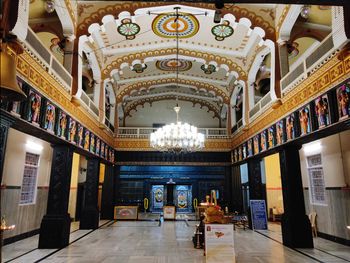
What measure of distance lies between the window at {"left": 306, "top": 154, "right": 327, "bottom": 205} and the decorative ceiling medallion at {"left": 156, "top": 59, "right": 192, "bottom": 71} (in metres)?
5.93

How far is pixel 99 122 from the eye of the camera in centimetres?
985

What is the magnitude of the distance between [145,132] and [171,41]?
6.14 metres

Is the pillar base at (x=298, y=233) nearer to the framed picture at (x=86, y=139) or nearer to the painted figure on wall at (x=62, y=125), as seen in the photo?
the painted figure on wall at (x=62, y=125)

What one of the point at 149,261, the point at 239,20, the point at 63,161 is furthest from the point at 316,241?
the point at 63,161

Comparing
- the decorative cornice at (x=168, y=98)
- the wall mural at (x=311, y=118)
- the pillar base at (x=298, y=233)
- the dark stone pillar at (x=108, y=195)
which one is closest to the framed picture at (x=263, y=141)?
the wall mural at (x=311, y=118)

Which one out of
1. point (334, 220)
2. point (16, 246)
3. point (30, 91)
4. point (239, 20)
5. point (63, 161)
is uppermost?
point (239, 20)

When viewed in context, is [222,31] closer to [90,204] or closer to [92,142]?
[92,142]

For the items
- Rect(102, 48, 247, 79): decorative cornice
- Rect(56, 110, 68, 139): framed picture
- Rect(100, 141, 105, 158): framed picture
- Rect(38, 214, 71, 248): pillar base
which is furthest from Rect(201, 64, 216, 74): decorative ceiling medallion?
Rect(38, 214, 71, 248): pillar base

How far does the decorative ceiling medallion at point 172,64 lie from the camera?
1086cm

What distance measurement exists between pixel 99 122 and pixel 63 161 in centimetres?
334

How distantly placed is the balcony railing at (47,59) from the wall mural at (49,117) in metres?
0.64

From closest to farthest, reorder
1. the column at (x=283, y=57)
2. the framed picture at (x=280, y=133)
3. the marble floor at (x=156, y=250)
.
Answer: the marble floor at (x=156, y=250) → the framed picture at (x=280, y=133) → the column at (x=283, y=57)

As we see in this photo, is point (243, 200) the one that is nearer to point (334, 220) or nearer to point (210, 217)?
point (334, 220)

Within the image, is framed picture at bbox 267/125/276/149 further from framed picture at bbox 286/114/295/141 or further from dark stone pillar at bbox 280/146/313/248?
framed picture at bbox 286/114/295/141
